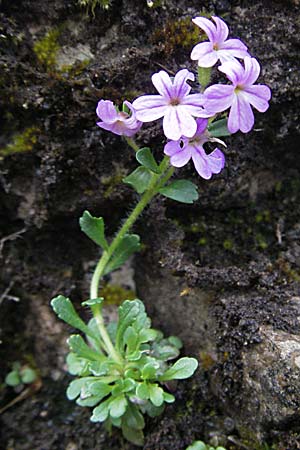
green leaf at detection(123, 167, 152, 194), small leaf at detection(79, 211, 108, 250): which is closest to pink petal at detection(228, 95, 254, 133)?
green leaf at detection(123, 167, 152, 194)

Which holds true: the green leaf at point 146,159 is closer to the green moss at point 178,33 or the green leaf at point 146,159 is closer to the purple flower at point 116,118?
the purple flower at point 116,118

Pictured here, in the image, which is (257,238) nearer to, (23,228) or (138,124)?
(138,124)

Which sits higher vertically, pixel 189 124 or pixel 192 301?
pixel 189 124

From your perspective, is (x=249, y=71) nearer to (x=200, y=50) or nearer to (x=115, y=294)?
(x=200, y=50)

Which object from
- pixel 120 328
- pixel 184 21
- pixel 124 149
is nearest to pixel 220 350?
pixel 120 328

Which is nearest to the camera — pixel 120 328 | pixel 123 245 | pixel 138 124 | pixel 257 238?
pixel 138 124

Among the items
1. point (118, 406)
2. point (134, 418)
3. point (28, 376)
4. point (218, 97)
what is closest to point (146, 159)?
point (218, 97)

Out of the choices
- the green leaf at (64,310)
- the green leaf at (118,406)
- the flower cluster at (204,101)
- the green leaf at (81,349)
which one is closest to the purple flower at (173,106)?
the flower cluster at (204,101)
